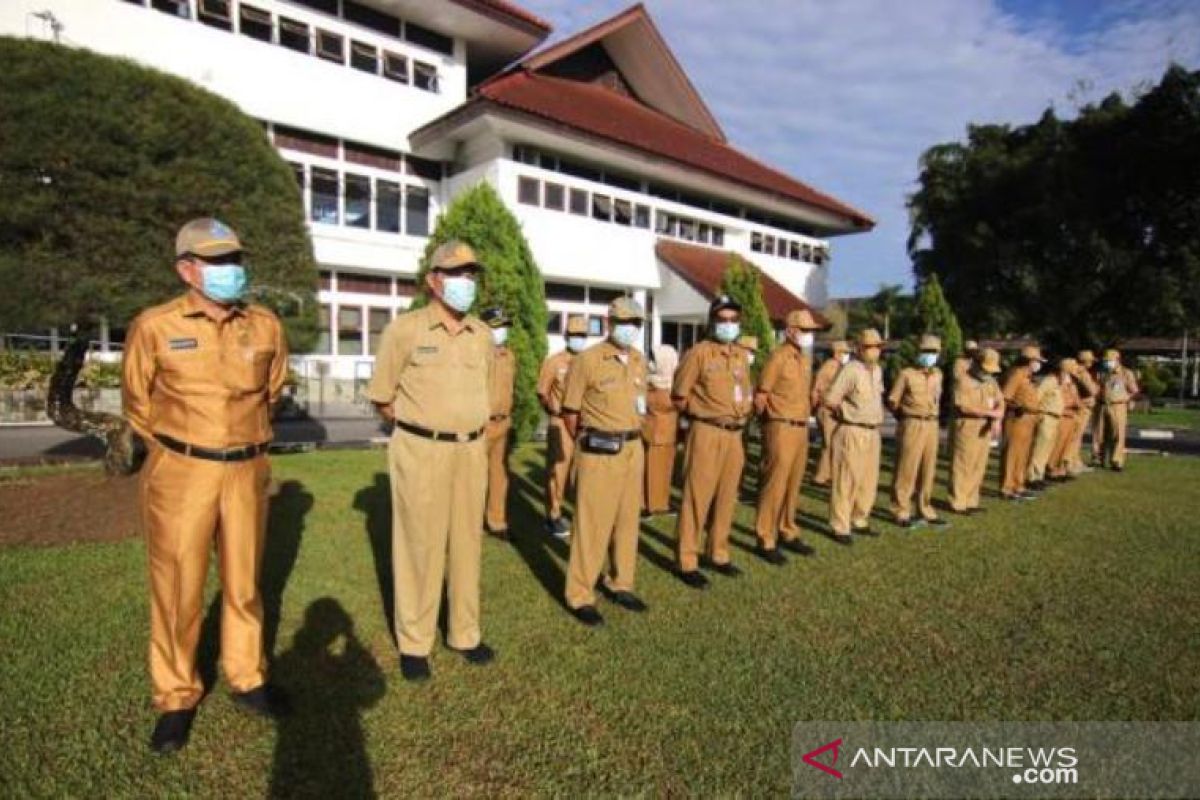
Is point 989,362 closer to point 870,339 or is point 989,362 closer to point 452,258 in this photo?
point 870,339

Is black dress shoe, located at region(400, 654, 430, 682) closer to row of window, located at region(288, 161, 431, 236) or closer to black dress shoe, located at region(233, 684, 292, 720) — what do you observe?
black dress shoe, located at region(233, 684, 292, 720)

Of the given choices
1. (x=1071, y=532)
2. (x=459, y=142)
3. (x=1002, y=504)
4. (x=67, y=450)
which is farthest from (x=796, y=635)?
(x=459, y=142)

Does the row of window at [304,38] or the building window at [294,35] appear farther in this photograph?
the building window at [294,35]

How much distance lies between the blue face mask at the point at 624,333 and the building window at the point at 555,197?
15.3 metres

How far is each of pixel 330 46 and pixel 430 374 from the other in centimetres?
1734

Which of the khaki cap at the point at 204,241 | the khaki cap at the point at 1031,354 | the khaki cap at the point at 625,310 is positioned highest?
the khaki cap at the point at 204,241

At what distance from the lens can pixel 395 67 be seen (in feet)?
59.8

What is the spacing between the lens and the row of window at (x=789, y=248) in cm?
2548

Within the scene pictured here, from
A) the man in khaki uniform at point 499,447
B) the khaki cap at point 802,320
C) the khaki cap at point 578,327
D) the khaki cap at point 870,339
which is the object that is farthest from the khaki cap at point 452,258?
the khaki cap at point 870,339

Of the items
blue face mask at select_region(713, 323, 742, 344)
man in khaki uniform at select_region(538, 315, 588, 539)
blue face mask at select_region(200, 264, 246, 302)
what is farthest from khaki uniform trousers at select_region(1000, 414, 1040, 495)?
blue face mask at select_region(200, 264, 246, 302)

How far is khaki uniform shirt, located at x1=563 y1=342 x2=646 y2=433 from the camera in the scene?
452cm

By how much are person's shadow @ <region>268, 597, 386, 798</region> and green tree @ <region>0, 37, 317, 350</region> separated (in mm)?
3973

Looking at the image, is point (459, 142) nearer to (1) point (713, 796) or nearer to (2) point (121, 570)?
(2) point (121, 570)

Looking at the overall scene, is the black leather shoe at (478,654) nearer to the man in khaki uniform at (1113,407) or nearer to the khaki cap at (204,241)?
the khaki cap at (204,241)
